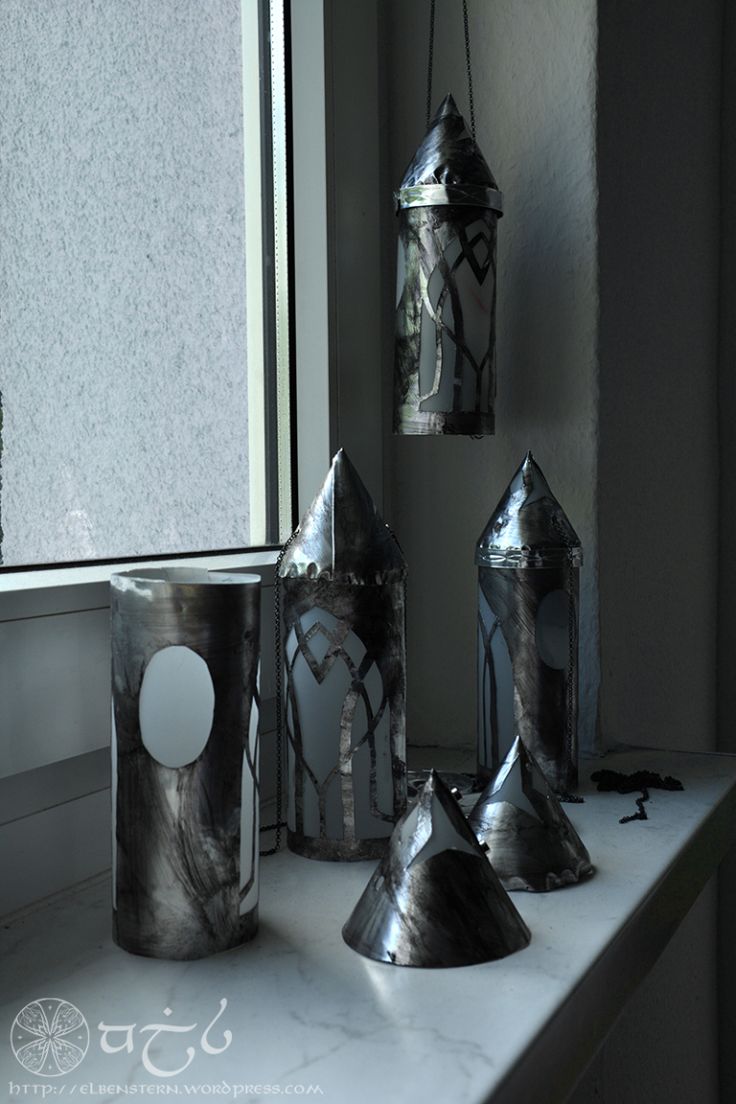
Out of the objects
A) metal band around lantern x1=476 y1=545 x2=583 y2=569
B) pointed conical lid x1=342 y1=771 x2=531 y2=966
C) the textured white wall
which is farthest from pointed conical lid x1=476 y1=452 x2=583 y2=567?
pointed conical lid x1=342 y1=771 x2=531 y2=966

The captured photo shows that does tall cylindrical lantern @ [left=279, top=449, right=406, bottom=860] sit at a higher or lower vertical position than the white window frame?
lower

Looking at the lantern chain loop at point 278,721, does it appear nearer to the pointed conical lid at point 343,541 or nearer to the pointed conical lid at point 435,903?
the pointed conical lid at point 343,541

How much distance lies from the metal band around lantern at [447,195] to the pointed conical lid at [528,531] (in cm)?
19

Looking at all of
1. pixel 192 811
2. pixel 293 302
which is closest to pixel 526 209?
pixel 293 302

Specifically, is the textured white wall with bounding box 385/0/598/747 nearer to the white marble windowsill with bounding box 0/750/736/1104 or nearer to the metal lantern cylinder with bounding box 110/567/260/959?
the white marble windowsill with bounding box 0/750/736/1104

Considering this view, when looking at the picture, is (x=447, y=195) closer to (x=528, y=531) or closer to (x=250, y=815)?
(x=528, y=531)

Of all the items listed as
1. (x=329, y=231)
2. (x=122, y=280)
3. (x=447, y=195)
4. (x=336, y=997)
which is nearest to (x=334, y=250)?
(x=329, y=231)

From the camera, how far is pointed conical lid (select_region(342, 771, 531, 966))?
19.5 inches

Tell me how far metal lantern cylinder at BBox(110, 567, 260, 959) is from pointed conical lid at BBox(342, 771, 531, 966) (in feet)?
0.23

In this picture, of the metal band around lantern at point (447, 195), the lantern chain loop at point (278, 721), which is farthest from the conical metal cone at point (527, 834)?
the metal band around lantern at point (447, 195)

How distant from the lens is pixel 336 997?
460 mm

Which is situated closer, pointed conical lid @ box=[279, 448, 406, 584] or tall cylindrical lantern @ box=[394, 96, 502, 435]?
pointed conical lid @ box=[279, 448, 406, 584]

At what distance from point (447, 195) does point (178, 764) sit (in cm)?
49

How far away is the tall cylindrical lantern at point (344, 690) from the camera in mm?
647
